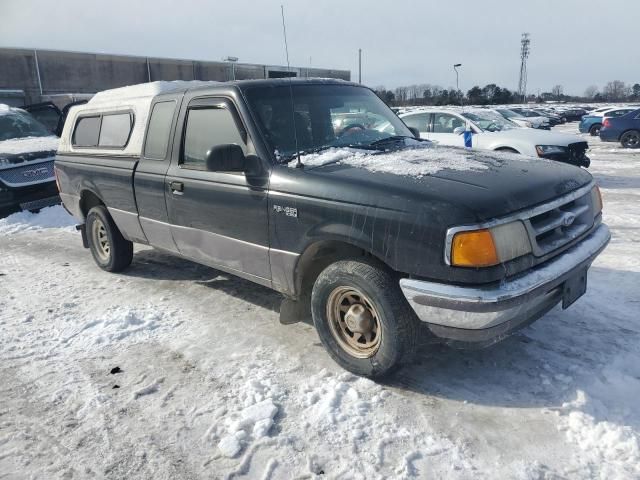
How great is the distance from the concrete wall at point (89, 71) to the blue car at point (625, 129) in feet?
62.3

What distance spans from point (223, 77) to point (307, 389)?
43600 mm

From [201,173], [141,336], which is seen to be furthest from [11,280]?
[201,173]

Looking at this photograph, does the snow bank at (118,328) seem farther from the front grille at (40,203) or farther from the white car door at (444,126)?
the white car door at (444,126)

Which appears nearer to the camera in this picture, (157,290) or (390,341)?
(390,341)

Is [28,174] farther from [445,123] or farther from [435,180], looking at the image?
[445,123]

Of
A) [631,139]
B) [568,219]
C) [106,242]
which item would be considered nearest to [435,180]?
[568,219]

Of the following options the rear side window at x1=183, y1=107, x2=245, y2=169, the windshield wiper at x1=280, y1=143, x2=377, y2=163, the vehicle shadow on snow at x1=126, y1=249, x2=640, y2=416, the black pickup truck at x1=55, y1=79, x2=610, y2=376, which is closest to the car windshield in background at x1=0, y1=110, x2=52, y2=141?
→ the black pickup truck at x1=55, y1=79, x2=610, y2=376

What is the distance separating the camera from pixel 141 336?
13.9 ft

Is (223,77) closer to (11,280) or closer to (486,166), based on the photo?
(11,280)

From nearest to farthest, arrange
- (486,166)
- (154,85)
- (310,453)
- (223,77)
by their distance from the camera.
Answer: (310,453), (486,166), (154,85), (223,77)

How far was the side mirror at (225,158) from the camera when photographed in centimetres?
350

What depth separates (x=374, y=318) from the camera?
3.31m

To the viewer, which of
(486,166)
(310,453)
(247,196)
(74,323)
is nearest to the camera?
(310,453)

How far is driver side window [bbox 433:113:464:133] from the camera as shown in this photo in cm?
1093
